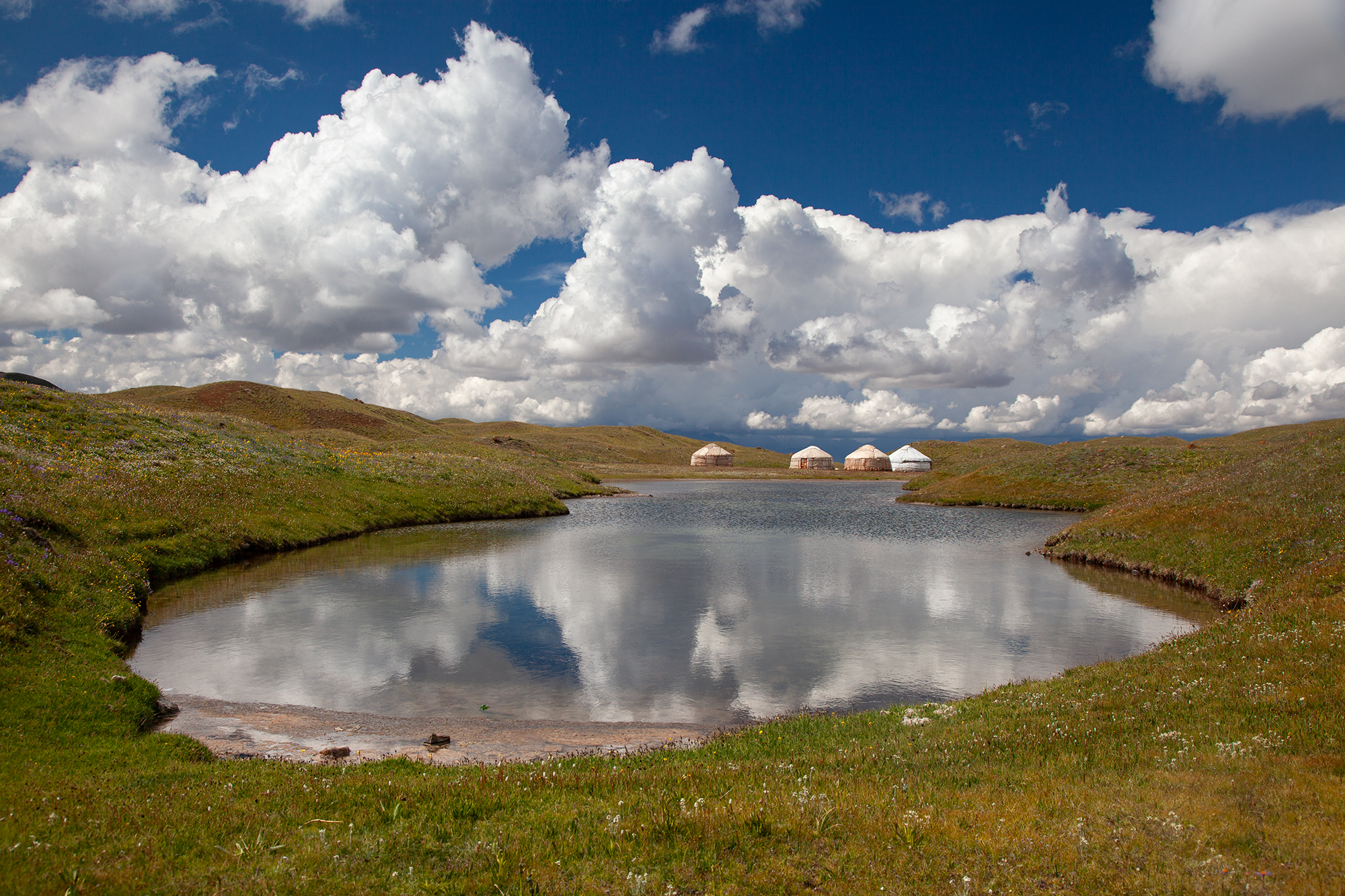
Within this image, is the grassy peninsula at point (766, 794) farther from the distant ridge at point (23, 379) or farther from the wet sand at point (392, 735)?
the distant ridge at point (23, 379)

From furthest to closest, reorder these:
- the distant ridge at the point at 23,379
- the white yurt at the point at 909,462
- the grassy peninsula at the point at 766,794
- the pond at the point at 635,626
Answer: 1. the white yurt at the point at 909,462
2. the distant ridge at the point at 23,379
3. the pond at the point at 635,626
4. the grassy peninsula at the point at 766,794

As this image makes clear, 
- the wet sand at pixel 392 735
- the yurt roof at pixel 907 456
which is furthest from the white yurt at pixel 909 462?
the wet sand at pixel 392 735

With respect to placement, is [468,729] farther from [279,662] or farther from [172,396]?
[172,396]

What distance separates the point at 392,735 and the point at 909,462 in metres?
190

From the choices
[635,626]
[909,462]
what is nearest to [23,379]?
[635,626]

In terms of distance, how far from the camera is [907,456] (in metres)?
192

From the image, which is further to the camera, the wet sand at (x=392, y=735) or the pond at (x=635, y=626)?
the pond at (x=635, y=626)

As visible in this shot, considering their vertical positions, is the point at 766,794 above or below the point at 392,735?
above

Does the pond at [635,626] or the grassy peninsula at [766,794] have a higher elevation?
A: the grassy peninsula at [766,794]

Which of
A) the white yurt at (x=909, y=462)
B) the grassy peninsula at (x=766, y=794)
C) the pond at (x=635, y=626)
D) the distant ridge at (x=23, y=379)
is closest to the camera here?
the grassy peninsula at (x=766, y=794)

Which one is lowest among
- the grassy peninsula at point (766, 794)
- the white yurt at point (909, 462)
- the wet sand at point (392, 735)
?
the wet sand at point (392, 735)

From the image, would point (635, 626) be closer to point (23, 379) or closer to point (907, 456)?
point (23, 379)

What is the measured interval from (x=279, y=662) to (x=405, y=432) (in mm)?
172781

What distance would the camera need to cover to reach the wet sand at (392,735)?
13.8 metres
